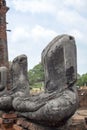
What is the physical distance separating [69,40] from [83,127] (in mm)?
875

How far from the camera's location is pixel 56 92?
11.9 ft

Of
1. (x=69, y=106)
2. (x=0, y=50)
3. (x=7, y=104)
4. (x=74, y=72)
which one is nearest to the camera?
(x=69, y=106)

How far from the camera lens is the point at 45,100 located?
3.61 metres

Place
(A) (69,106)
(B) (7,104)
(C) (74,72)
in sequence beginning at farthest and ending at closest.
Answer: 1. (B) (7,104)
2. (C) (74,72)
3. (A) (69,106)

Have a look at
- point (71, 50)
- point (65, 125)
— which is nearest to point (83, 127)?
point (65, 125)

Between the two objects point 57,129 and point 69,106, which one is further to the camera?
point 57,129

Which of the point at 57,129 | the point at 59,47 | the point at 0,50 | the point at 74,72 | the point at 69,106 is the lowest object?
the point at 57,129

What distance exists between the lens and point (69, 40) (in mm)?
3750

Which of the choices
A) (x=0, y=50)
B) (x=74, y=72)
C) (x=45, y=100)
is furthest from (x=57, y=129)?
(x=0, y=50)

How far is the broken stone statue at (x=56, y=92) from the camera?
344cm

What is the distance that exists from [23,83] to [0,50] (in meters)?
19.6

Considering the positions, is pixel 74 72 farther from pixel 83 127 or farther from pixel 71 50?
pixel 83 127

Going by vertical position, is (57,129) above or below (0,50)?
below

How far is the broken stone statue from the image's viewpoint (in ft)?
11.3
